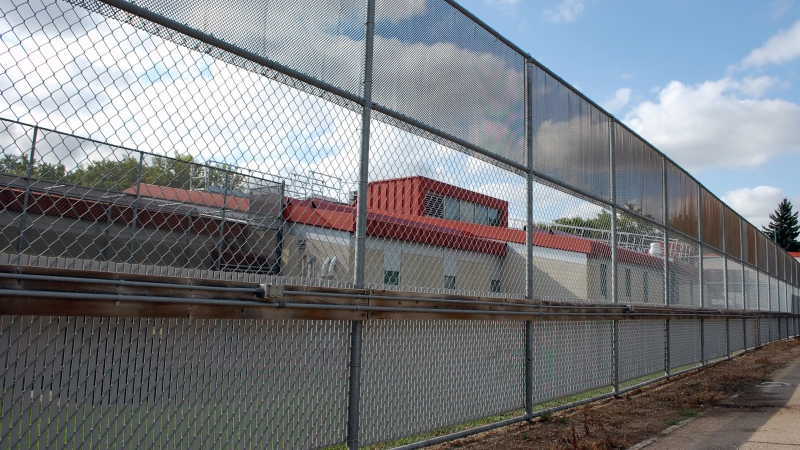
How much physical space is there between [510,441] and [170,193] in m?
3.52

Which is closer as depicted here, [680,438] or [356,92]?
[356,92]

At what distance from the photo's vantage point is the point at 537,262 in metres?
7.49

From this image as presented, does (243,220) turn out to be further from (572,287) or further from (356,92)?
(572,287)

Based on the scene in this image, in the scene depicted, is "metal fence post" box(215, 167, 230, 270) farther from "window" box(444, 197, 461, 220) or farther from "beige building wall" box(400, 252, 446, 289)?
"window" box(444, 197, 461, 220)

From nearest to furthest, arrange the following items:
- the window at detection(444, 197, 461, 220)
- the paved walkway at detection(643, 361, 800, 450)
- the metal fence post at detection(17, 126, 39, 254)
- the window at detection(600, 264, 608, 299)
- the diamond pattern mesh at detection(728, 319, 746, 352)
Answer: the metal fence post at detection(17, 126, 39, 254)
the window at detection(444, 197, 461, 220)
the paved walkway at detection(643, 361, 800, 450)
the window at detection(600, 264, 608, 299)
the diamond pattern mesh at detection(728, 319, 746, 352)

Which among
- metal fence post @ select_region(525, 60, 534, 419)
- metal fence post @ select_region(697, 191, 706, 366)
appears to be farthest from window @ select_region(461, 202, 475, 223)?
A: metal fence post @ select_region(697, 191, 706, 366)

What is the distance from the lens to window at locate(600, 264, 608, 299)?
25.5 ft

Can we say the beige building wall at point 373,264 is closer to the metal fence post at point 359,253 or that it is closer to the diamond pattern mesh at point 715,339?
the metal fence post at point 359,253

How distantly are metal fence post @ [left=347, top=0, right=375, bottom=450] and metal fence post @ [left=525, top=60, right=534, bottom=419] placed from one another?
2315mm

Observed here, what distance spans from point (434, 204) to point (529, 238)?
143cm

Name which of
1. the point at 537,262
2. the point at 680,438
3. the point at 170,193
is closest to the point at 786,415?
the point at 680,438

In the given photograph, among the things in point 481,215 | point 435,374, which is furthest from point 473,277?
point 435,374

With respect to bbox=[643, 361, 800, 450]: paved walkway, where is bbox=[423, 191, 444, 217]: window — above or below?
above

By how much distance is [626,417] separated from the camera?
652cm
